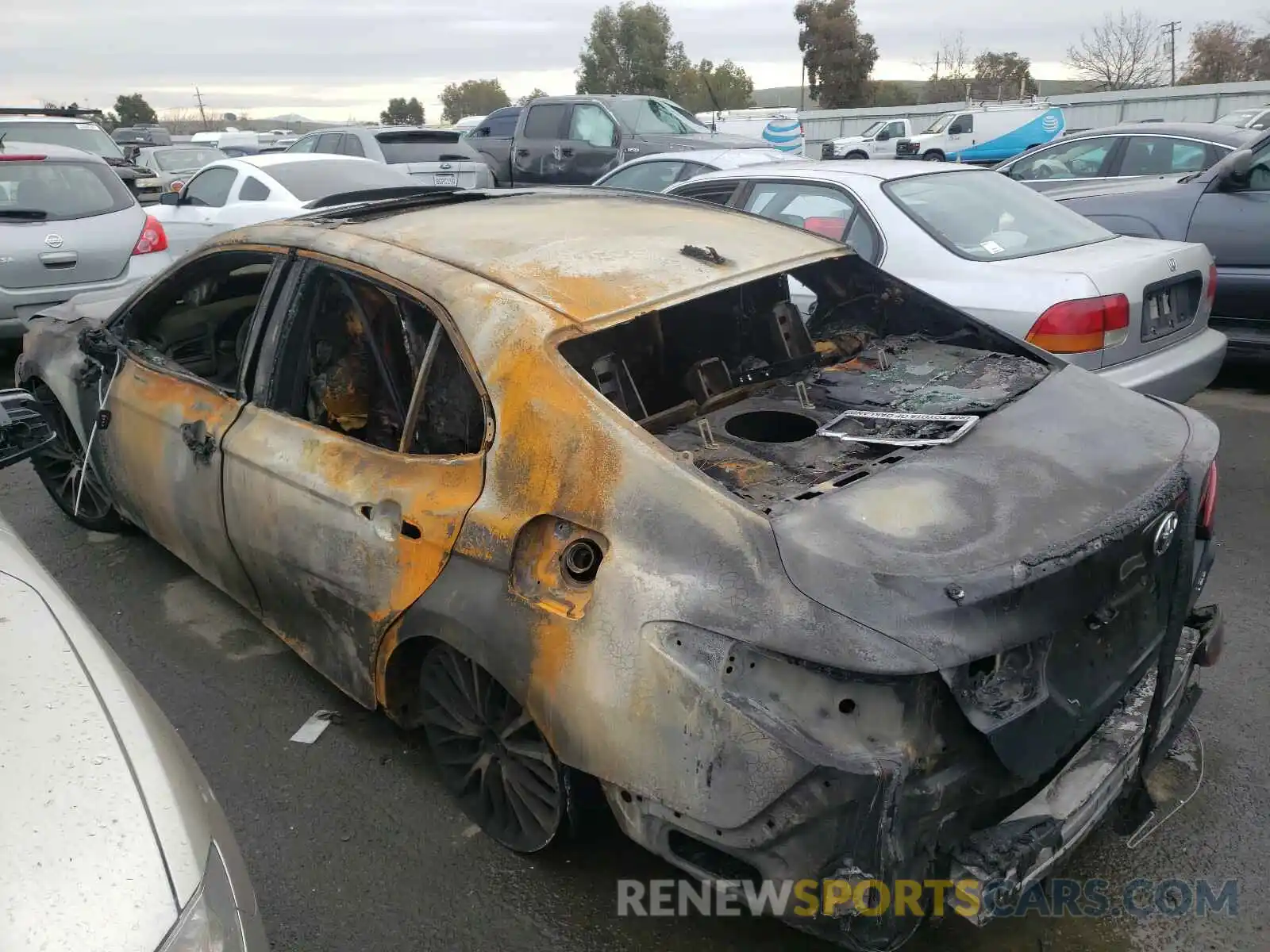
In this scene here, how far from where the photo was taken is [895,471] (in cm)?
225

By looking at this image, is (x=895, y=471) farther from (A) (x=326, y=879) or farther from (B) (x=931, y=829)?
(A) (x=326, y=879)

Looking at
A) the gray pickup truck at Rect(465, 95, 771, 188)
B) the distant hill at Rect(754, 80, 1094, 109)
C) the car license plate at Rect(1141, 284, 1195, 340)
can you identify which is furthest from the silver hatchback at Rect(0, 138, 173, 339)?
the distant hill at Rect(754, 80, 1094, 109)

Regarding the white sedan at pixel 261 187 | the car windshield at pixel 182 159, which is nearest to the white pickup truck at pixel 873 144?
the car windshield at pixel 182 159

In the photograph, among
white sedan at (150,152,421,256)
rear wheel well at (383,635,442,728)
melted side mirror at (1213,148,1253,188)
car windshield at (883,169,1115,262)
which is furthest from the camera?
white sedan at (150,152,421,256)

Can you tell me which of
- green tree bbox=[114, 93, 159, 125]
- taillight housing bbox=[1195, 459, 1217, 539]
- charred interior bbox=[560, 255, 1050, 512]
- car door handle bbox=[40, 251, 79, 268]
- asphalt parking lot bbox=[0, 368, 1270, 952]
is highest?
green tree bbox=[114, 93, 159, 125]

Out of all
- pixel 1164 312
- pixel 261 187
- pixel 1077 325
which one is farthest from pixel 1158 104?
pixel 1077 325

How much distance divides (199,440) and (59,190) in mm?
5904

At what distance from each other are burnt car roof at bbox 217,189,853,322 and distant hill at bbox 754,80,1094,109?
44.7 m

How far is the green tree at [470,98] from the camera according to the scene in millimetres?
74250

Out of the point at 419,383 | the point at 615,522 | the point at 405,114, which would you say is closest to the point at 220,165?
the point at 419,383

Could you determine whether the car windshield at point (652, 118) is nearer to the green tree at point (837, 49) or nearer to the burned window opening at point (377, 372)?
the burned window opening at point (377, 372)

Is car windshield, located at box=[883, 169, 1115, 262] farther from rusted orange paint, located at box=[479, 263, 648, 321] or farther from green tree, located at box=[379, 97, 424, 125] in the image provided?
green tree, located at box=[379, 97, 424, 125]

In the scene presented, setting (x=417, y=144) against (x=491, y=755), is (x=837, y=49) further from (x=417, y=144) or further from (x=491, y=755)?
(x=491, y=755)

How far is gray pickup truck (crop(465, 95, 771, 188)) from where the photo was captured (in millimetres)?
11703
